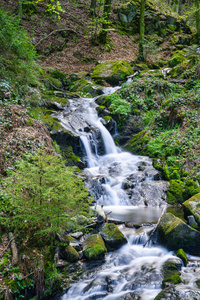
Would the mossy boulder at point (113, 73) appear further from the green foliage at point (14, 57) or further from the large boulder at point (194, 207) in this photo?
the large boulder at point (194, 207)

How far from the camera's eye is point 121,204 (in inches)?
347

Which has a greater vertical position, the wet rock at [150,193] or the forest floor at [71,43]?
the forest floor at [71,43]

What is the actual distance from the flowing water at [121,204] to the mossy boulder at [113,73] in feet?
4.28

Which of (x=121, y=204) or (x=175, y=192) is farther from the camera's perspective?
(x=121, y=204)

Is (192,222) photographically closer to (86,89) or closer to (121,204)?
(121,204)

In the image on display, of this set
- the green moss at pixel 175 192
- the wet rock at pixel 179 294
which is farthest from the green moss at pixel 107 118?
the wet rock at pixel 179 294

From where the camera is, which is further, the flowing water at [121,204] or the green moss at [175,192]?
the green moss at [175,192]

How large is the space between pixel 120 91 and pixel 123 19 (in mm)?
14711

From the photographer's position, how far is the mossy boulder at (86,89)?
16000 mm

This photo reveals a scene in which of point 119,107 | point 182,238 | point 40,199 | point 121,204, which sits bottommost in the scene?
point 121,204

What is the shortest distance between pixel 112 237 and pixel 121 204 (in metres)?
3.01

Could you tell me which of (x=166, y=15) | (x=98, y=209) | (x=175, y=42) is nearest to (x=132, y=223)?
(x=98, y=209)

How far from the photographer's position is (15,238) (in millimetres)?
4059

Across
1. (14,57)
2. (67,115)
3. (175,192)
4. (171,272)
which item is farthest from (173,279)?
(67,115)
